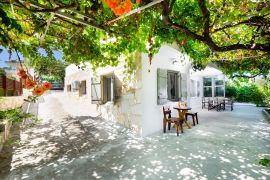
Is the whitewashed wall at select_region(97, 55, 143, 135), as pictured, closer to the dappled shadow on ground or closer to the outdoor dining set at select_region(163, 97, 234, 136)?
the outdoor dining set at select_region(163, 97, 234, 136)

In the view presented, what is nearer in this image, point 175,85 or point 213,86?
point 175,85

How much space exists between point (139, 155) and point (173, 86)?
157 inches

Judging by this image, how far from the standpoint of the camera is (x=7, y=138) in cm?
457

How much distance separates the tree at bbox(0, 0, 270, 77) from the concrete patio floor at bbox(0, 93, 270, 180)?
2.26 meters

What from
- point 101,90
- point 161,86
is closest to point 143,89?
point 161,86

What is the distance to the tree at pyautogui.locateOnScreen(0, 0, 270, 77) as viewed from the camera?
2480 millimetres

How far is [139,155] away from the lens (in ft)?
Answer: 11.6

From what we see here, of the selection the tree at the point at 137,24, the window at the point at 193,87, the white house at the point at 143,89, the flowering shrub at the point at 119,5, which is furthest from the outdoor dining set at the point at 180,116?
the flowering shrub at the point at 119,5

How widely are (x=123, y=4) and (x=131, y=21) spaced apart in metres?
2.21

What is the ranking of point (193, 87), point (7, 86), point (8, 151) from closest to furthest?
1. point (8, 151)
2. point (7, 86)
3. point (193, 87)

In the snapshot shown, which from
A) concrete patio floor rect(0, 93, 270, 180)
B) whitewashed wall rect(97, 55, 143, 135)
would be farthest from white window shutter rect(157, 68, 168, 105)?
concrete patio floor rect(0, 93, 270, 180)

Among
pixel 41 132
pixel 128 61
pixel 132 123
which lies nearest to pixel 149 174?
pixel 132 123

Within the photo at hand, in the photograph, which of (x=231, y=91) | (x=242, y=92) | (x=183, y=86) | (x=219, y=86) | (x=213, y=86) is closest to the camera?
(x=183, y=86)

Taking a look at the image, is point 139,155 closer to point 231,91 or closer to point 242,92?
point 231,91
